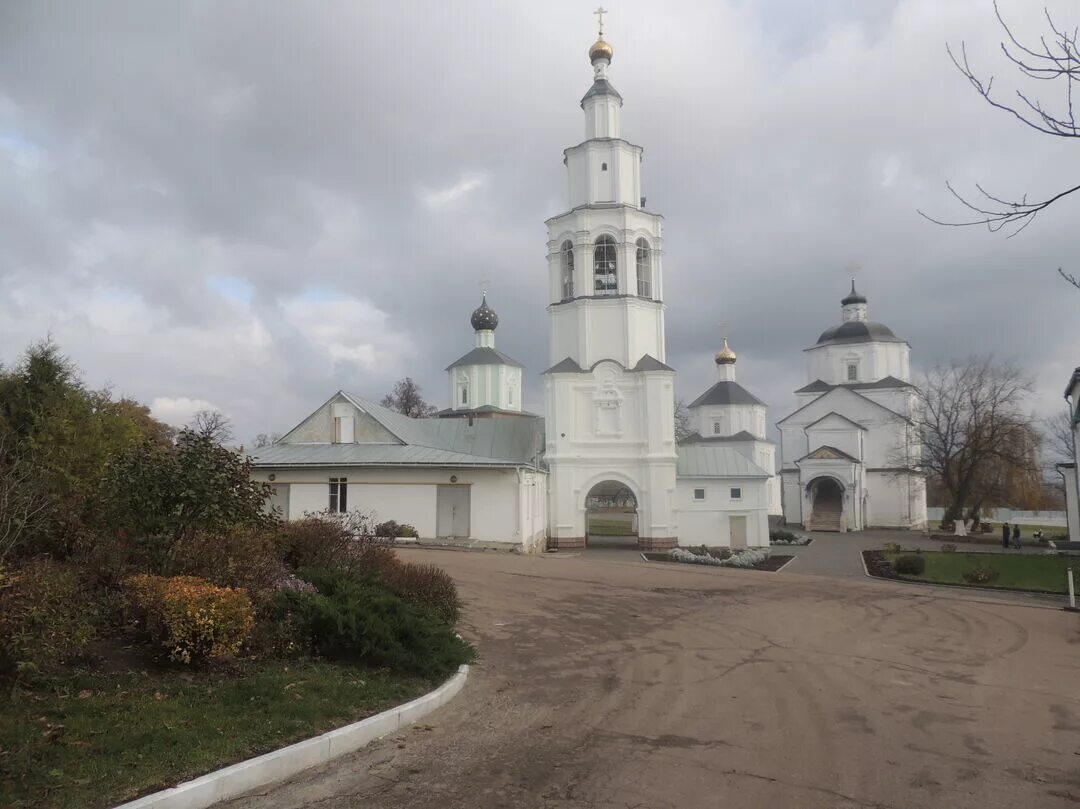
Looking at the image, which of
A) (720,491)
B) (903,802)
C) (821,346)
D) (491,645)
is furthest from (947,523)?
(903,802)

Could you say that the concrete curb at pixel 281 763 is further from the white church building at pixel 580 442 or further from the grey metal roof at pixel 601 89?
the grey metal roof at pixel 601 89

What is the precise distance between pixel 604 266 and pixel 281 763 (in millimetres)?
29948

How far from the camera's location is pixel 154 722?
569cm

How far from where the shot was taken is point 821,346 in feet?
190

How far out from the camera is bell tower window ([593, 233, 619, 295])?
3356cm

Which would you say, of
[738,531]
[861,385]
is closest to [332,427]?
[738,531]

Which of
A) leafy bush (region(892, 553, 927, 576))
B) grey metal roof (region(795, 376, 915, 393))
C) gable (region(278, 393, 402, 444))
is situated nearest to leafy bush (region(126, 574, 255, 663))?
leafy bush (region(892, 553, 927, 576))

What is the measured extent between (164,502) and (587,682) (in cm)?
524

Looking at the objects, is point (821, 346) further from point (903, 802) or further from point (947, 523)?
point (903, 802)

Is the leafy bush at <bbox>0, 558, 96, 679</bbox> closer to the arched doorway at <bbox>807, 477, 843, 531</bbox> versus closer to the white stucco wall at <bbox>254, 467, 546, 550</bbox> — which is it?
the white stucco wall at <bbox>254, 467, 546, 550</bbox>

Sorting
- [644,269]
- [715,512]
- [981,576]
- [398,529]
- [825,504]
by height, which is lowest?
[981,576]

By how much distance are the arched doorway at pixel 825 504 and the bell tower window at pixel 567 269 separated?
2254cm

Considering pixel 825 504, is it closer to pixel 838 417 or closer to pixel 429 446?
pixel 838 417

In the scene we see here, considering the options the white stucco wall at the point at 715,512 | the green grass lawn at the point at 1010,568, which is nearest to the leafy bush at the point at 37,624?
the green grass lawn at the point at 1010,568
